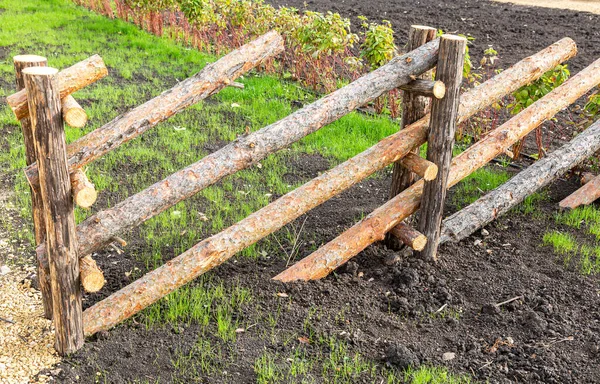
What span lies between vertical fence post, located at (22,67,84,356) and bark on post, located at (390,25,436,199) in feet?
7.21

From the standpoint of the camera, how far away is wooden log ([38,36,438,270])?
→ 346 cm

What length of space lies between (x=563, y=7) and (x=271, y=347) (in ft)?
38.5

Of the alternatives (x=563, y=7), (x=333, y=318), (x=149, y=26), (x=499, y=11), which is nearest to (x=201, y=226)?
(x=333, y=318)

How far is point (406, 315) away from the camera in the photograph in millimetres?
4043

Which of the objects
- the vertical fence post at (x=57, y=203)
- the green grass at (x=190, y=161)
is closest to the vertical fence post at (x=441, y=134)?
the green grass at (x=190, y=161)

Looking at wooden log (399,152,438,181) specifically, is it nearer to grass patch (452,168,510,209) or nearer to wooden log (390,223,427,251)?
wooden log (390,223,427,251)

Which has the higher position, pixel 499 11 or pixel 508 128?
pixel 508 128

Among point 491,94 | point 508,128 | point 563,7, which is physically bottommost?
point 563,7

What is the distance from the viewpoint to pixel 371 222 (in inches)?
170

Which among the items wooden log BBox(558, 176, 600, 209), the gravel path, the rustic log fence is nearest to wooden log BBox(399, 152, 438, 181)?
the rustic log fence

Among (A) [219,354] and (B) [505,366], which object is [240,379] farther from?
(B) [505,366]

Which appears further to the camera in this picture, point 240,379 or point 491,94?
point 491,94

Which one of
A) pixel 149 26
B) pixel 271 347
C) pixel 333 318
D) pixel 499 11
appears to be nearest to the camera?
pixel 271 347

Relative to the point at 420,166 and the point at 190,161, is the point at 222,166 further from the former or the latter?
the point at 190,161
